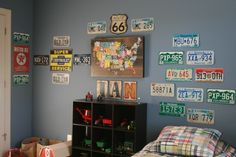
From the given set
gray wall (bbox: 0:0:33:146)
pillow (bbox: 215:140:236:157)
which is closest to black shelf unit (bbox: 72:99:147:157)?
pillow (bbox: 215:140:236:157)

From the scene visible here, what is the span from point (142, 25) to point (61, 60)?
1264mm

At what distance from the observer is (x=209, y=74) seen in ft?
10.3

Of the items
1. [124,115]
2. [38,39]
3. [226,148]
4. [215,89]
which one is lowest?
[226,148]

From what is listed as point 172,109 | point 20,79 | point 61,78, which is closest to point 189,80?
point 172,109

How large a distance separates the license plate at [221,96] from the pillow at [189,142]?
407mm

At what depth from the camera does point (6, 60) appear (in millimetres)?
4031

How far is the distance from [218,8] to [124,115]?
60.0 inches

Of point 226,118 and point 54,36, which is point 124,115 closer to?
point 226,118

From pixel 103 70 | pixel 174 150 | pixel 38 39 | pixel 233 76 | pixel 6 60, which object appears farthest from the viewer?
pixel 38 39

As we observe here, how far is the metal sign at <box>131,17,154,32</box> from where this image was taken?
349cm

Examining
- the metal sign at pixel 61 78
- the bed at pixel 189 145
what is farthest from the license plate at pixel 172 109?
the metal sign at pixel 61 78

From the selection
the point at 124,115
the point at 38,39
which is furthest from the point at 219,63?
the point at 38,39

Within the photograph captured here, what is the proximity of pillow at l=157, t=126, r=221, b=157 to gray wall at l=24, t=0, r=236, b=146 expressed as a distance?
406 mm

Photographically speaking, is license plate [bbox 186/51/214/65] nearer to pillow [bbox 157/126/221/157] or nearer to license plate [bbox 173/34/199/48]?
license plate [bbox 173/34/199/48]
